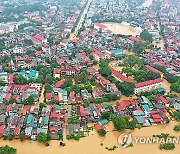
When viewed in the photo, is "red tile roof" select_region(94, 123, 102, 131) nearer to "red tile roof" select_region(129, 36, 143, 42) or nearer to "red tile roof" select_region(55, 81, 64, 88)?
"red tile roof" select_region(55, 81, 64, 88)

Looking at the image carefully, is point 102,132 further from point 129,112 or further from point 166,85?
point 166,85

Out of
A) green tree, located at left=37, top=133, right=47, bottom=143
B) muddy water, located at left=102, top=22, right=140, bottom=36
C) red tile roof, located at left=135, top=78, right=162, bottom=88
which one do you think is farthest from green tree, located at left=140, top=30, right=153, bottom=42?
green tree, located at left=37, top=133, right=47, bottom=143

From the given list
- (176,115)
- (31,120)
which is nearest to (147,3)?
(176,115)

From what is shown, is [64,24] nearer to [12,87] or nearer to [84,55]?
[84,55]

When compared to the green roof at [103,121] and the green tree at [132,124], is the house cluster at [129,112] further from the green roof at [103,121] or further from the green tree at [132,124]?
the green tree at [132,124]

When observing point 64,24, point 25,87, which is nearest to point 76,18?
point 64,24

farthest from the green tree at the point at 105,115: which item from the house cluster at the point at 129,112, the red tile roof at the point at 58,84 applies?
the red tile roof at the point at 58,84
